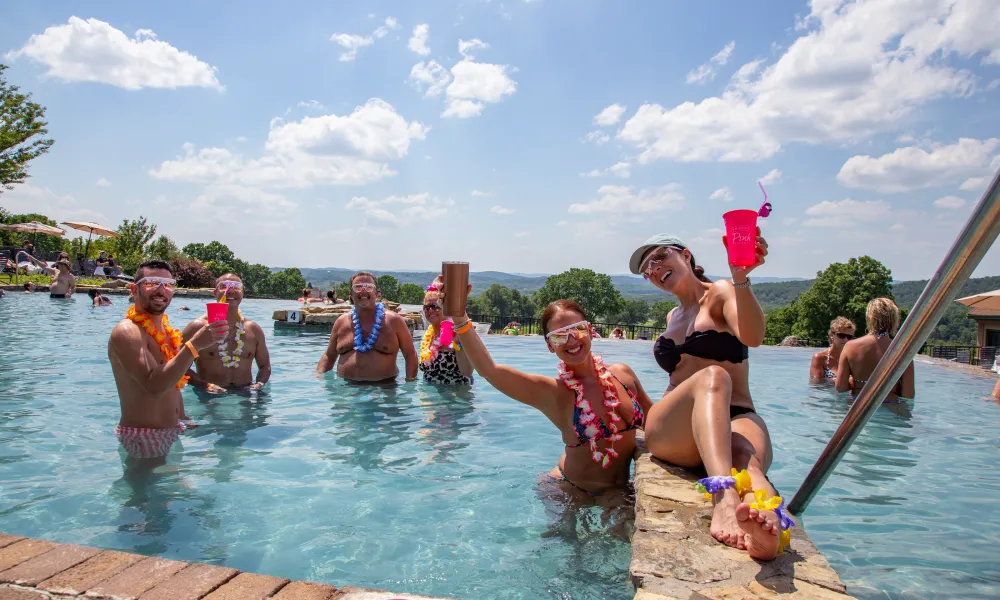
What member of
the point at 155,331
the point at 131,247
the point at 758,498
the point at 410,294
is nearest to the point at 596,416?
the point at 758,498

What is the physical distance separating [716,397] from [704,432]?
18 centimetres

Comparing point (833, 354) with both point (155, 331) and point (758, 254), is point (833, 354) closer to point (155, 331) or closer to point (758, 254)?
point (758, 254)

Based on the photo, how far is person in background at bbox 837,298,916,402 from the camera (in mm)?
6930

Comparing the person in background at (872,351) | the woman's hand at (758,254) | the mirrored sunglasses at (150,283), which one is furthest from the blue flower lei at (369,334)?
the person in background at (872,351)

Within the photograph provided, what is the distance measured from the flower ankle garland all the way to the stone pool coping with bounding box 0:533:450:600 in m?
1.29

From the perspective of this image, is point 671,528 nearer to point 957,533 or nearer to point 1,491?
point 957,533

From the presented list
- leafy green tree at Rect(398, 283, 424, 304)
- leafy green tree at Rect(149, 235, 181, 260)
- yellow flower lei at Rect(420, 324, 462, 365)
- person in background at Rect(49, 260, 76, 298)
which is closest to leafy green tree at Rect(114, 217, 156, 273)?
leafy green tree at Rect(149, 235, 181, 260)

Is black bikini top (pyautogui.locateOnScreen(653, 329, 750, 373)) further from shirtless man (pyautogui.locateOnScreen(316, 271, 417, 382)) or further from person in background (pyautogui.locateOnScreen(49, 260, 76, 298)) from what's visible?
person in background (pyautogui.locateOnScreen(49, 260, 76, 298))

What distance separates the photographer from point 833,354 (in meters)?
9.15

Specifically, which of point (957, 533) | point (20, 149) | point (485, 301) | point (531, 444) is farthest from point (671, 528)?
point (485, 301)

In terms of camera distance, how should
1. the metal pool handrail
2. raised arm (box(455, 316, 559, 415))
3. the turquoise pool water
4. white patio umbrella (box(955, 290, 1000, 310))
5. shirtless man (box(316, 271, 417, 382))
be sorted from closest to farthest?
1. the metal pool handrail
2. raised arm (box(455, 316, 559, 415))
3. the turquoise pool water
4. shirtless man (box(316, 271, 417, 382))
5. white patio umbrella (box(955, 290, 1000, 310))

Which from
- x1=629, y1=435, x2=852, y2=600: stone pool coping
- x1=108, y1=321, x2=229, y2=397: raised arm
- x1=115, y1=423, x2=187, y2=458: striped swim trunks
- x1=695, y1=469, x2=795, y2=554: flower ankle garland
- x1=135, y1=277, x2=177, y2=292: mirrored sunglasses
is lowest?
x1=115, y1=423, x2=187, y2=458: striped swim trunks

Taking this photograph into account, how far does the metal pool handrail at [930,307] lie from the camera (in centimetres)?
194

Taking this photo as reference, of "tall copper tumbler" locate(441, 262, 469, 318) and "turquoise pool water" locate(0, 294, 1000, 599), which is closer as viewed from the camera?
"tall copper tumbler" locate(441, 262, 469, 318)
